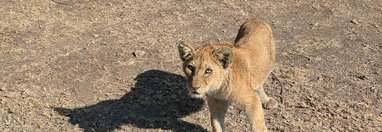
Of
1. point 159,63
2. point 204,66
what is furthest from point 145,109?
point 204,66

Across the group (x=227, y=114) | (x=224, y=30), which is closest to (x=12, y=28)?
(x=224, y=30)

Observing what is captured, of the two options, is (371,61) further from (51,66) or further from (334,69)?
(51,66)

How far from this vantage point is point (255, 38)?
25.9 ft

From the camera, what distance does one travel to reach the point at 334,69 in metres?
9.29

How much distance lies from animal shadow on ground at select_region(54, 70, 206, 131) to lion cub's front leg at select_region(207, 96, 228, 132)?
0.43 m

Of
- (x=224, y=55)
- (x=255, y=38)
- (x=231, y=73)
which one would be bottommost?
(x=255, y=38)

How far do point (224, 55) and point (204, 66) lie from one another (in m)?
0.28

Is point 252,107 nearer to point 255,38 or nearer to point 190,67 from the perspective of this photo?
point 190,67

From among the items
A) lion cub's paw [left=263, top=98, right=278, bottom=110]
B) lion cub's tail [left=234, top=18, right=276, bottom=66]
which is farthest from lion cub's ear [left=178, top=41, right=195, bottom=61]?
lion cub's paw [left=263, top=98, right=278, bottom=110]

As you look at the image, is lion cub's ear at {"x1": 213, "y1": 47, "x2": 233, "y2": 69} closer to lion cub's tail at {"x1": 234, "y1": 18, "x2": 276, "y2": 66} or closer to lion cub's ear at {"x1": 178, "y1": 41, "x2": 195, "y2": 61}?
lion cub's ear at {"x1": 178, "y1": 41, "x2": 195, "y2": 61}

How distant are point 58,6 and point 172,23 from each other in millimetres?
2680

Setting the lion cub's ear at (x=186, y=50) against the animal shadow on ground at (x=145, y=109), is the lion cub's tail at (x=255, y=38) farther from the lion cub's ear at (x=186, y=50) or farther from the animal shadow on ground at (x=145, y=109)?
the lion cub's ear at (x=186, y=50)

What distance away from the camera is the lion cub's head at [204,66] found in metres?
6.21

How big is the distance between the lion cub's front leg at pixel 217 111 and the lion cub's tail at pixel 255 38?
927mm
